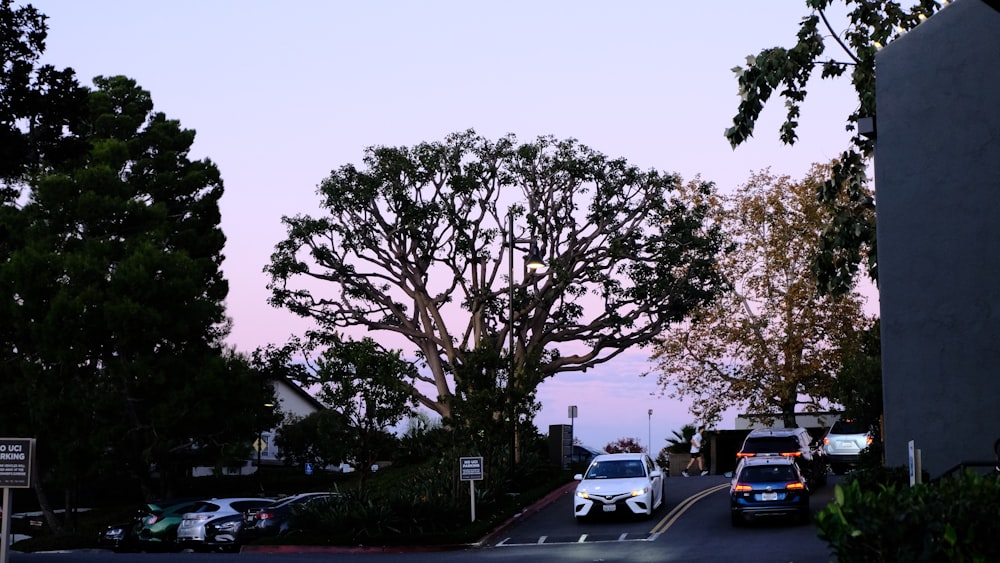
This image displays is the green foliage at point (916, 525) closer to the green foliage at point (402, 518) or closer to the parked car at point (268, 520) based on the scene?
the green foliage at point (402, 518)

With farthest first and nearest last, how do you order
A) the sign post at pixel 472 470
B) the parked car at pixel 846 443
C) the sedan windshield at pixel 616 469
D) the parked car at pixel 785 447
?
the parked car at pixel 846 443 → the parked car at pixel 785 447 → the sedan windshield at pixel 616 469 → the sign post at pixel 472 470

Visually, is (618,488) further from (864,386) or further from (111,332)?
(111,332)

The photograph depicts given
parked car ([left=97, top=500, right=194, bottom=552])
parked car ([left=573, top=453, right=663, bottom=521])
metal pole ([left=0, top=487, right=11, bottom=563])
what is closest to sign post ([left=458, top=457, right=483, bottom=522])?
parked car ([left=573, top=453, right=663, bottom=521])

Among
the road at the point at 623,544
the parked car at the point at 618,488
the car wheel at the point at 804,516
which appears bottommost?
the road at the point at 623,544

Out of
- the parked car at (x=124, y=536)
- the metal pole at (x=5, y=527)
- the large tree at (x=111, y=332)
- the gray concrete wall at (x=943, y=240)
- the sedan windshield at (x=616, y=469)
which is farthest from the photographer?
the large tree at (x=111, y=332)

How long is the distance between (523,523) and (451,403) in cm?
380

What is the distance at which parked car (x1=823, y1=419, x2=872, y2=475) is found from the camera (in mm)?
35906

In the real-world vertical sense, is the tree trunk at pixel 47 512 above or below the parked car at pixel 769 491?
below

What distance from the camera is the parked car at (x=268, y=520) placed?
28547mm

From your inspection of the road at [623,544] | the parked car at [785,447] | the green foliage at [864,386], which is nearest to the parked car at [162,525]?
the road at [623,544]

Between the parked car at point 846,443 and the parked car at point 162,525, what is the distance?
19.9 metres

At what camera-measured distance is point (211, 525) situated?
29.7 metres

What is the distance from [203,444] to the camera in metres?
45.4

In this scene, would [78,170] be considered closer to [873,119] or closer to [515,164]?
[515,164]
